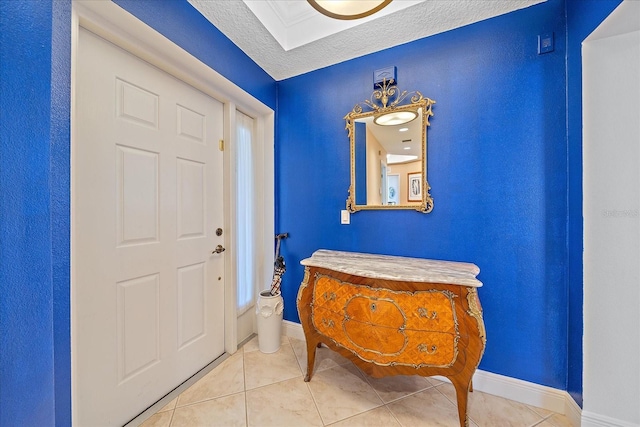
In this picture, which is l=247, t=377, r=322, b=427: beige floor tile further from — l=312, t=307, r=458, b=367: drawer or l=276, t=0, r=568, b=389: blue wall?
l=276, t=0, r=568, b=389: blue wall

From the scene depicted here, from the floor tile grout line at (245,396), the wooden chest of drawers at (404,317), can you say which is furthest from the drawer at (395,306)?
the floor tile grout line at (245,396)

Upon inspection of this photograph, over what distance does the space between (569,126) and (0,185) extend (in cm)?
262

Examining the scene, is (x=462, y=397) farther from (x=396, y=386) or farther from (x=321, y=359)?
(x=321, y=359)

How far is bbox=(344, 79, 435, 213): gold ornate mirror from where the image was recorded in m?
1.74

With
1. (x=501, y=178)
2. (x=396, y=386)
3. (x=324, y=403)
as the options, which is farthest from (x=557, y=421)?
(x=501, y=178)

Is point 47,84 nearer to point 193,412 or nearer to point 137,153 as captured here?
point 137,153

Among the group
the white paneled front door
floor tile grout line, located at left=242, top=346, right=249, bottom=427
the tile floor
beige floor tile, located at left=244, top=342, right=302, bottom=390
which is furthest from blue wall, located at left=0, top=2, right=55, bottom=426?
beige floor tile, located at left=244, top=342, right=302, bottom=390

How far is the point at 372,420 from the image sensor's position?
135 centimetres

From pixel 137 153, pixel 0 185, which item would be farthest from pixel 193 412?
pixel 137 153

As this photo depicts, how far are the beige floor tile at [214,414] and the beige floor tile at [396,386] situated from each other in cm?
85

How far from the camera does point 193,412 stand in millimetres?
1387

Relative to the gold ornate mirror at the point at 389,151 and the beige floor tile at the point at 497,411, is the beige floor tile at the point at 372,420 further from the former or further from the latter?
the gold ornate mirror at the point at 389,151

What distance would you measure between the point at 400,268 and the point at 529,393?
1.12 m

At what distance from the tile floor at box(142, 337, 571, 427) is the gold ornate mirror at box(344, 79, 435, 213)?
4.02 feet
